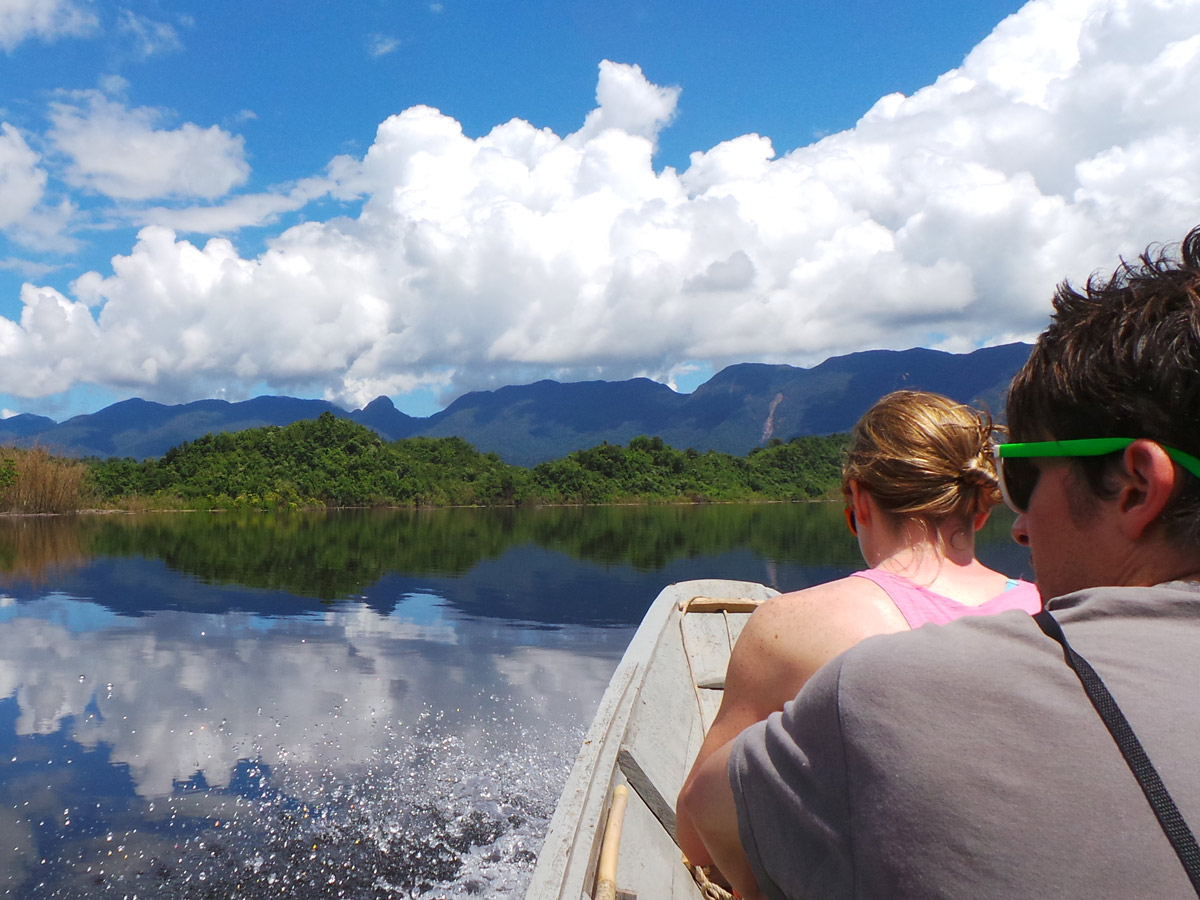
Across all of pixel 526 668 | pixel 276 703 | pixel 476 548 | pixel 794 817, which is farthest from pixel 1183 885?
pixel 476 548

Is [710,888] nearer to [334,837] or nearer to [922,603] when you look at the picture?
[922,603]

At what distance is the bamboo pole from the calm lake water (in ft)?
6.87

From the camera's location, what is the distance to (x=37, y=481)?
33094mm

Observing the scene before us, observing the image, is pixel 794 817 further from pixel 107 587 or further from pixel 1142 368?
pixel 107 587

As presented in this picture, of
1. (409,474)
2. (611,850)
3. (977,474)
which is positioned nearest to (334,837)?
(611,850)

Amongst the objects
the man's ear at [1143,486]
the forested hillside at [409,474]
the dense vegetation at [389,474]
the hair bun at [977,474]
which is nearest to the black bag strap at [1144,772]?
the man's ear at [1143,486]

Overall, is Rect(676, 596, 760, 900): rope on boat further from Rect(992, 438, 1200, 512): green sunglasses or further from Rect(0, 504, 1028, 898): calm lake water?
Rect(992, 438, 1200, 512): green sunglasses

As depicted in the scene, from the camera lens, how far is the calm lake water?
15.4ft

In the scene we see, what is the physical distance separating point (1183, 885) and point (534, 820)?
4.99 metres

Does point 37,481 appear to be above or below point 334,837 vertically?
above

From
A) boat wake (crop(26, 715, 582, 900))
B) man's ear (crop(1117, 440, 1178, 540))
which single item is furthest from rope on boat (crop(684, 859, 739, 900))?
boat wake (crop(26, 715, 582, 900))

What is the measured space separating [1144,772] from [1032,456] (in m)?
0.41

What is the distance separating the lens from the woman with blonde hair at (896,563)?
1653 mm

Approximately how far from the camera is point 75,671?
902 centimetres
